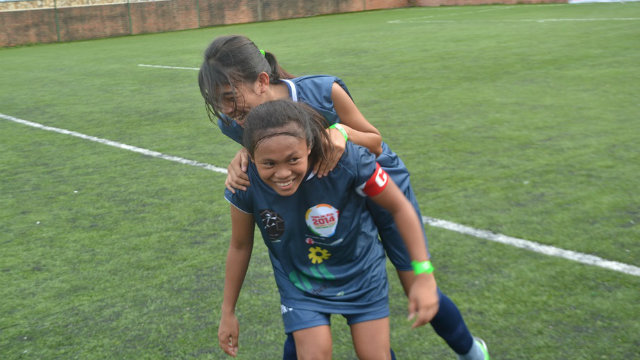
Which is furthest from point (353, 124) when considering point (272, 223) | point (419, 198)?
point (419, 198)

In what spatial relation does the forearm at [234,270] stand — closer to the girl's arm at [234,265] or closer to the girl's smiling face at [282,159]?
the girl's arm at [234,265]

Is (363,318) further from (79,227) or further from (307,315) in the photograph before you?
(79,227)

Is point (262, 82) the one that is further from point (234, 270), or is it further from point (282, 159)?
point (234, 270)

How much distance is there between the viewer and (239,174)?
2.72m

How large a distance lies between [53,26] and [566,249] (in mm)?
21953

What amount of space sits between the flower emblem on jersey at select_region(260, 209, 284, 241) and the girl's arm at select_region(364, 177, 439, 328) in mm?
356

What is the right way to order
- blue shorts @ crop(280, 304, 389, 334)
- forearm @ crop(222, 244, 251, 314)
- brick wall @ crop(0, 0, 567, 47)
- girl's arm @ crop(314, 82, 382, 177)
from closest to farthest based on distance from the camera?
blue shorts @ crop(280, 304, 389, 334), forearm @ crop(222, 244, 251, 314), girl's arm @ crop(314, 82, 382, 177), brick wall @ crop(0, 0, 567, 47)

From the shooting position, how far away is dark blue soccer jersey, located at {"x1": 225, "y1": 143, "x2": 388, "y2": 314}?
269 cm

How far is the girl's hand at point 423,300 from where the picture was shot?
100.0 inches

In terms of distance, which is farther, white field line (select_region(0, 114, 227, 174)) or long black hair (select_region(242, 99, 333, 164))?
white field line (select_region(0, 114, 227, 174))

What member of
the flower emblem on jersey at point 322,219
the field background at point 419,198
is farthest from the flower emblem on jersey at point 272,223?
the field background at point 419,198

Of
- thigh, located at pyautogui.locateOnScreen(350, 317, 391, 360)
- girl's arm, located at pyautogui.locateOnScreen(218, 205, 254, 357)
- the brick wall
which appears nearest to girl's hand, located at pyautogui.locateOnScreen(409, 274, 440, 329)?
thigh, located at pyautogui.locateOnScreen(350, 317, 391, 360)

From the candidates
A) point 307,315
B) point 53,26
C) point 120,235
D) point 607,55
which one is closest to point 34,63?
point 53,26

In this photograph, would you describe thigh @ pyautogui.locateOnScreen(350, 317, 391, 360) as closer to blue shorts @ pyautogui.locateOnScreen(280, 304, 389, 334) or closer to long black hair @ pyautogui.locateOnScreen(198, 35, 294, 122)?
blue shorts @ pyautogui.locateOnScreen(280, 304, 389, 334)
